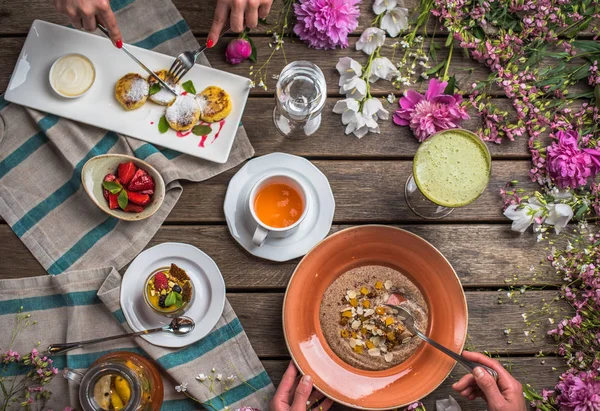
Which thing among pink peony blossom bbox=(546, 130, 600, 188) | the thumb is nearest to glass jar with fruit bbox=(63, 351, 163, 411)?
the thumb

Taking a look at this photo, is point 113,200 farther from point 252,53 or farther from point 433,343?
point 433,343

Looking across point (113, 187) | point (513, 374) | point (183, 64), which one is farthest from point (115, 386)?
point (513, 374)

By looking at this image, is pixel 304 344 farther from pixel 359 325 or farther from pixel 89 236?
pixel 89 236

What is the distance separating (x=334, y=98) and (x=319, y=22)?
224mm

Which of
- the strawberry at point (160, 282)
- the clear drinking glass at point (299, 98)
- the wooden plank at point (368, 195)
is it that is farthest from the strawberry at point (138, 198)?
the clear drinking glass at point (299, 98)

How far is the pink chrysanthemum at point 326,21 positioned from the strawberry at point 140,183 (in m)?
0.62

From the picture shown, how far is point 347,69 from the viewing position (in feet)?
5.40

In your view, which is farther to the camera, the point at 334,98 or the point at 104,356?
the point at 334,98

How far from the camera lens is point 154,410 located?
1501 millimetres

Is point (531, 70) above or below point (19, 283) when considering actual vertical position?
above

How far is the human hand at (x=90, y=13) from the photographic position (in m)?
1.43

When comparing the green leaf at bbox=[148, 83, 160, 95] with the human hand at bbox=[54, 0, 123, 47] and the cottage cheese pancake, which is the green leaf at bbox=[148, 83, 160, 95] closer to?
the human hand at bbox=[54, 0, 123, 47]

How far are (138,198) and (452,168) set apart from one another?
2.87 ft

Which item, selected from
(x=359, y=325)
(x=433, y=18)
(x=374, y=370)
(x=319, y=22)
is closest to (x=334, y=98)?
(x=319, y=22)
